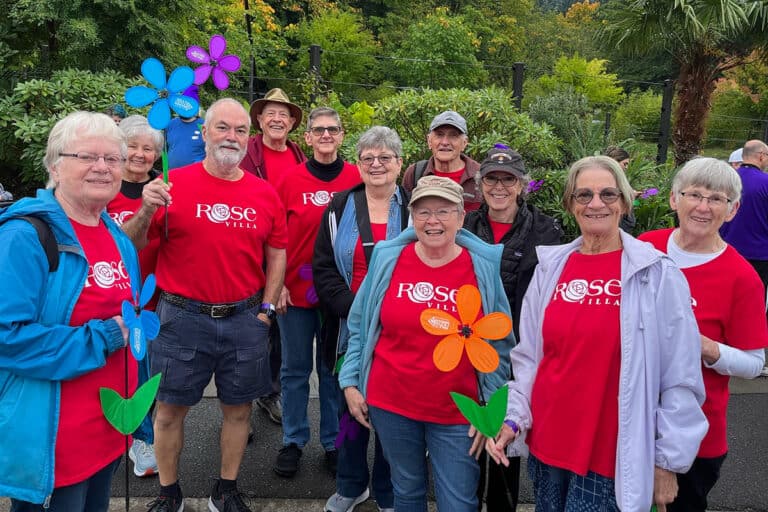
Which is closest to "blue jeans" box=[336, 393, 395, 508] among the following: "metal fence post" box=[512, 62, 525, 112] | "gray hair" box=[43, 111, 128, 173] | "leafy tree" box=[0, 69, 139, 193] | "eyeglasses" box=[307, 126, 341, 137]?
"eyeglasses" box=[307, 126, 341, 137]

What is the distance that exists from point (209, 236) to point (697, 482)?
2.23 metres

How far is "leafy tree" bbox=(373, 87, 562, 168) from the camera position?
6.23 meters

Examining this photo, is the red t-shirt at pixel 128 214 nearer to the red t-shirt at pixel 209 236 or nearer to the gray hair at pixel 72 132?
the red t-shirt at pixel 209 236

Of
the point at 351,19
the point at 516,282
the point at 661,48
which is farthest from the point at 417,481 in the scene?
the point at 351,19

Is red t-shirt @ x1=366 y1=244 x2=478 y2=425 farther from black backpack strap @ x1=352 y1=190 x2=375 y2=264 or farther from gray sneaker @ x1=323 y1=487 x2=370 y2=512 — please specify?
gray sneaker @ x1=323 y1=487 x2=370 y2=512

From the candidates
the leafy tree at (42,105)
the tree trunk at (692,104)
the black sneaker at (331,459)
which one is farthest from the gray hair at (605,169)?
the tree trunk at (692,104)

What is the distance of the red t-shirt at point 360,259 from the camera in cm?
304

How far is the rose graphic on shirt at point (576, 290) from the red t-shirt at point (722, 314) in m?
0.48

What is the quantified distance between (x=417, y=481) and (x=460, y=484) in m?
0.21

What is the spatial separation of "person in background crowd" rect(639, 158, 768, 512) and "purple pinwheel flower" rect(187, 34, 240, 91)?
232cm

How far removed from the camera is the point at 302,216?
3479mm

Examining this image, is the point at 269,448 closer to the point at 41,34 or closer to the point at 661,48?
the point at 41,34

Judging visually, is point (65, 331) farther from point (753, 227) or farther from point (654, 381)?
point (753, 227)

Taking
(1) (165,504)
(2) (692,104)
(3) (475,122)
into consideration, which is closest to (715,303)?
(1) (165,504)
